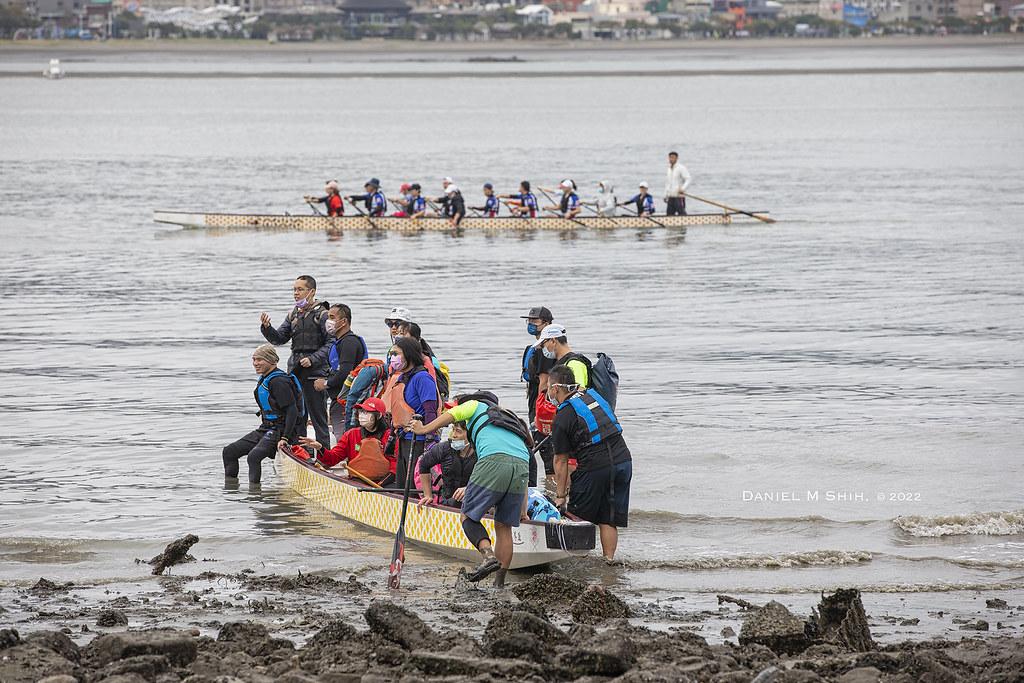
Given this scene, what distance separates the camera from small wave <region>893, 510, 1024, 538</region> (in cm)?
1422

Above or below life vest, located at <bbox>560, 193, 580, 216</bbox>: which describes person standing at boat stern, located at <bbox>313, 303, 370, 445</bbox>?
above

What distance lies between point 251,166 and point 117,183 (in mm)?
9451

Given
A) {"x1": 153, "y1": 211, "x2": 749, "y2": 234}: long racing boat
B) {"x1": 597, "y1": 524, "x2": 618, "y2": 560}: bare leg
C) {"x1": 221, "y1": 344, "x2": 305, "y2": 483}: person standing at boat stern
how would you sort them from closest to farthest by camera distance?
1. {"x1": 597, "y1": 524, "x2": 618, "y2": 560}: bare leg
2. {"x1": 221, "y1": 344, "x2": 305, "y2": 483}: person standing at boat stern
3. {"x1": 153, "y1": 211, "x2": 749, "y2": 234}: long racing boat

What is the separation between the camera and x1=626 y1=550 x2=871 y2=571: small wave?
1323cm

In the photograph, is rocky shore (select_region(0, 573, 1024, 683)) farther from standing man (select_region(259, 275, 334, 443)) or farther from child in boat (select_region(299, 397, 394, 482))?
standing man (select_region(259, 275, 334, 443))

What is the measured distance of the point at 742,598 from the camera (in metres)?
12.1

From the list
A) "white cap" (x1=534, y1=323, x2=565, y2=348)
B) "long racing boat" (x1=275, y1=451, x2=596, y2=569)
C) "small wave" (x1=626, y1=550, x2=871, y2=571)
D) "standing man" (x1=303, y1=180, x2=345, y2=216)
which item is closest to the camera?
"long racing boat" (x1=275, y1=451, x2=596, y2=569)

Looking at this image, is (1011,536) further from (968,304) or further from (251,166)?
(251,166)

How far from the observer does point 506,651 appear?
9641mm

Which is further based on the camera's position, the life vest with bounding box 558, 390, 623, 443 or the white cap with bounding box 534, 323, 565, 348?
the white cap with bounding box 534, 323, 565, 348

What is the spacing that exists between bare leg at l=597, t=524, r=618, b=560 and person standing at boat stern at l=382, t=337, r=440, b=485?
5.66ft

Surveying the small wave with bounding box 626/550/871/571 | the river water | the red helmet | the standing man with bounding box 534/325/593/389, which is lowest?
the river water

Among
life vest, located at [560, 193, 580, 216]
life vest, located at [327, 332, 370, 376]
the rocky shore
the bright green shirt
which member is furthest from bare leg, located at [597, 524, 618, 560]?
life vest, located at [560, 193, 580, 216]

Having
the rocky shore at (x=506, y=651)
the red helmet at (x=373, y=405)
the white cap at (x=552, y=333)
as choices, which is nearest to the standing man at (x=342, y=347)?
the red helmet at (x=373, y=405)
